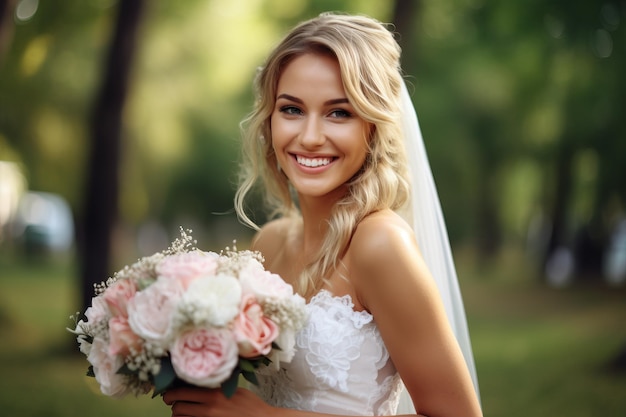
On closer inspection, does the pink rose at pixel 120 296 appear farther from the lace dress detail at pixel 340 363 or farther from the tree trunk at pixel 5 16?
the tree trunk at pixel 5 16

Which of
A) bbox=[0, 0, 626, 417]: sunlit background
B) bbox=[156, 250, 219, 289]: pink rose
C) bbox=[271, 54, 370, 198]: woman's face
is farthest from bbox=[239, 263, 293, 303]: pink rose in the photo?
bbox=[0, 0, 626, 417]: sunlit background

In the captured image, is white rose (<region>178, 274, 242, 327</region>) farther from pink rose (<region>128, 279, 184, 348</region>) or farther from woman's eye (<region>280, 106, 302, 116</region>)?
woman's eye (<region>280, 106, 302, 116</region>)

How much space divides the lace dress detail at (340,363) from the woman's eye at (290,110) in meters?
0.77

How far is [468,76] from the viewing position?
17422 mm

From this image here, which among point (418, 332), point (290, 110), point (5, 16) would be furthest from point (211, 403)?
point (5, 16)

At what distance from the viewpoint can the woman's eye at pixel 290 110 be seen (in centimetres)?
A: 296

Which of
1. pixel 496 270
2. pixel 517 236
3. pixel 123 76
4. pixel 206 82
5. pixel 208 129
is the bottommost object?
pixel 517 236

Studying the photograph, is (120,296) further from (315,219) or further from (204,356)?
(315,219)

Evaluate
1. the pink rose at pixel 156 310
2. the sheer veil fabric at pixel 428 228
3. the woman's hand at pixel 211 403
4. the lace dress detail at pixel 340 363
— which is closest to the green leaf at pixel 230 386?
the woman's hand at pixel 211 403

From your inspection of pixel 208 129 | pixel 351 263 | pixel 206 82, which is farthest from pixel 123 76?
pixel 208 129

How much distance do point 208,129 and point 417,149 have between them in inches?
800

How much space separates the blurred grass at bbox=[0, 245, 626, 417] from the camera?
9352 mm

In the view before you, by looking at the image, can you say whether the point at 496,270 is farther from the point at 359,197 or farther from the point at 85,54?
the point at 359,197

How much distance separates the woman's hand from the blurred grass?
17.6 ft
